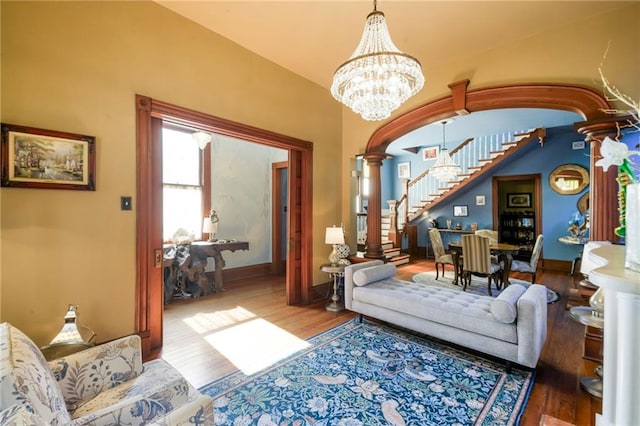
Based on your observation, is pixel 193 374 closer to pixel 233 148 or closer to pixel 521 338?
pixel 521 338

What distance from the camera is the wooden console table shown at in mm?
4699

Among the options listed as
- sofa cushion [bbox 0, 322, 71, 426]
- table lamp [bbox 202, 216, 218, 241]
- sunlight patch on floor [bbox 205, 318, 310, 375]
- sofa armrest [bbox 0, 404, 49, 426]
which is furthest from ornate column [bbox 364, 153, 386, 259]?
sofa armrest [bbox 0, 404, 49, 426]

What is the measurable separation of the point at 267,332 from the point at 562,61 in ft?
14.9

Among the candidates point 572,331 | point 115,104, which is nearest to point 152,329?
point 115,104

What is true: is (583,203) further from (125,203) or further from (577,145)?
(125,203)

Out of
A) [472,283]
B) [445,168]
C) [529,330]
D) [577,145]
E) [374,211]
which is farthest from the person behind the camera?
[445,168]

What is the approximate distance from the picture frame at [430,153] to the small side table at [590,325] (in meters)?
7.49

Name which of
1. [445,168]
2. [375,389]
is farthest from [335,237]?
[445,168]

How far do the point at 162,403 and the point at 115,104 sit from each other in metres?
2.56

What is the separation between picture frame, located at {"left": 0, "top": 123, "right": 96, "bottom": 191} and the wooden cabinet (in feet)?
31.9

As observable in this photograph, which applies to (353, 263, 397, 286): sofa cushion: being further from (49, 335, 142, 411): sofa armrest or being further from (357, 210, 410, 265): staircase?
(357, 210, 410, 265): staircase

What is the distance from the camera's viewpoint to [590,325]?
221cm

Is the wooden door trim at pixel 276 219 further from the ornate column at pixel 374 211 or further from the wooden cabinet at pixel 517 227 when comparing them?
the wooden cabinet at pixel 517 227

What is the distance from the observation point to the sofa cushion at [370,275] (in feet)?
11.9
